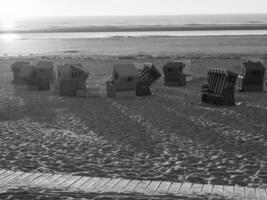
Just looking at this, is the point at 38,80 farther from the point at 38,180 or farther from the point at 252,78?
the point at 38,180

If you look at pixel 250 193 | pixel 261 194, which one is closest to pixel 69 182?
pixel 250 193

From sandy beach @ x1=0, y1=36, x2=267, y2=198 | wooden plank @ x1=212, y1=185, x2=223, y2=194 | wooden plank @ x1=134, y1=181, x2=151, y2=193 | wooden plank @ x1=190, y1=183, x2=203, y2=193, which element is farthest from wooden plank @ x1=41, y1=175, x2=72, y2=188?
wooden plank @ x1=212, y1=185, x2=223, y2=194

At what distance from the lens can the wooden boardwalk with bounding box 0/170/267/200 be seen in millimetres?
7289

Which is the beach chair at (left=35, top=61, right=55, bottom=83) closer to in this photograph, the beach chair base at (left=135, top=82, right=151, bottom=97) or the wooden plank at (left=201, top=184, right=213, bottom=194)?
the beach chair base at (left=135, top=82, right=151, bottom=97)

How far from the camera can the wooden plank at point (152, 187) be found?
7.37 metres

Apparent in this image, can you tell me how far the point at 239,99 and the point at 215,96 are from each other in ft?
5.11

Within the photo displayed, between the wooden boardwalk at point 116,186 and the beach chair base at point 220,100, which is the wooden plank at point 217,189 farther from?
the beach chair base at point 220,100

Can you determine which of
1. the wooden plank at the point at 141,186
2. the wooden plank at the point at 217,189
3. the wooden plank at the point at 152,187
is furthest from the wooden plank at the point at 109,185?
the wooden plank at the point at 217,189

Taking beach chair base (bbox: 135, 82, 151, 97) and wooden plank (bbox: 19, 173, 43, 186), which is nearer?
wooden plank (bbox: 19, 173, 43, 186)

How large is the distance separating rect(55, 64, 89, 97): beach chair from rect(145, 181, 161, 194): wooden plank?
10449 millimetres

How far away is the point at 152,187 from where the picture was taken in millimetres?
7586

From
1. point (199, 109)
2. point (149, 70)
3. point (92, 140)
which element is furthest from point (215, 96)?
point (92, 140)

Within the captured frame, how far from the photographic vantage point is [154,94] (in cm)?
1825

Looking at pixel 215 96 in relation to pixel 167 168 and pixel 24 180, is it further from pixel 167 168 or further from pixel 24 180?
pixel 24 180
